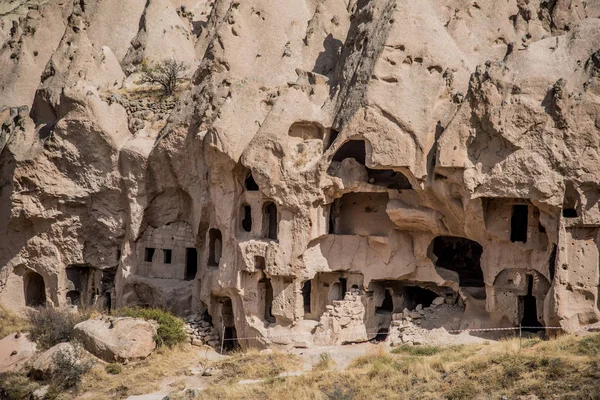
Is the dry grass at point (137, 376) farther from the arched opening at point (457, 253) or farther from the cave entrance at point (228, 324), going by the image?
the arched opening at point (457, 253)

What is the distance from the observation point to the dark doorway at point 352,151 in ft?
82.4

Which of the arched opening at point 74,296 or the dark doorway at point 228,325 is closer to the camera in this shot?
the dark doorway at point 228,325

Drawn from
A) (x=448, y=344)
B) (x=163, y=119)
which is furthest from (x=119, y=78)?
(x=448, y=344)

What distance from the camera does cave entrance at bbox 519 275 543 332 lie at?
2178cm

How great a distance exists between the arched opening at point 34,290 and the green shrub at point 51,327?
15.6ft

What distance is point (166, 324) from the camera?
976 inches

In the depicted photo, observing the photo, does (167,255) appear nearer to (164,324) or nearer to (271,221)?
(164,324)

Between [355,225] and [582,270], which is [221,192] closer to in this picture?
[355,225]

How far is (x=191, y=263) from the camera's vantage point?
29484 mm

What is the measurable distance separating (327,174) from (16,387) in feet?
32.4

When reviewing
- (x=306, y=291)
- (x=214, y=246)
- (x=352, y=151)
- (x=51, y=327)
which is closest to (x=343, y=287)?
(x=306, y=291)

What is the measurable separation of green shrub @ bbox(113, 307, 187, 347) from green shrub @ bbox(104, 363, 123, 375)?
5.99ft

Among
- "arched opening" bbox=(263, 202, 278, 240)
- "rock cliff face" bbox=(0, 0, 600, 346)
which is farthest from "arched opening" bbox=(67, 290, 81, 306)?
"arched opening" bbox=(263, 202, 278, 240)

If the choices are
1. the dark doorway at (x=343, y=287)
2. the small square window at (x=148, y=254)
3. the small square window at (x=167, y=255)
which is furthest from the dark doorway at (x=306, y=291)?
the small square window at (x=148, y=254)
